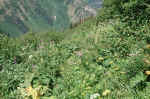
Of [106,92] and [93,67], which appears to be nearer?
[106,92]

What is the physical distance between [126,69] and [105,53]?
102 cm

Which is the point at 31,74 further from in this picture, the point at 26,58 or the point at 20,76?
the point at 26,58

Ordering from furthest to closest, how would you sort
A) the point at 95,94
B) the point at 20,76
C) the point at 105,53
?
1. the point at 105,53
2. the point at 20,76
3. the point at 95,94

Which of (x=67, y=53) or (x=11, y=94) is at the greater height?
(x=67, y=53)

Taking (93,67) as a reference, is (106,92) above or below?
below

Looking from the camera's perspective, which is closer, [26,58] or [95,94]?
[95,94]

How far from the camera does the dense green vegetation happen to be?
2877 millimetres

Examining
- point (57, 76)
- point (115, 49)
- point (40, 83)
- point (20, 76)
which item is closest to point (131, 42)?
point (115, 49)

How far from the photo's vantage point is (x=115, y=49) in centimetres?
416

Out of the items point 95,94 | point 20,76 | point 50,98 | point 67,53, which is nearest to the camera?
point 95,94

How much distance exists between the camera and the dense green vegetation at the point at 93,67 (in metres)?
2.88

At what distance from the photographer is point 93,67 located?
3.60 meters

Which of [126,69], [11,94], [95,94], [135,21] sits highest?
[135,21]

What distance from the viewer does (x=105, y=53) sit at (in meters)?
4.09
